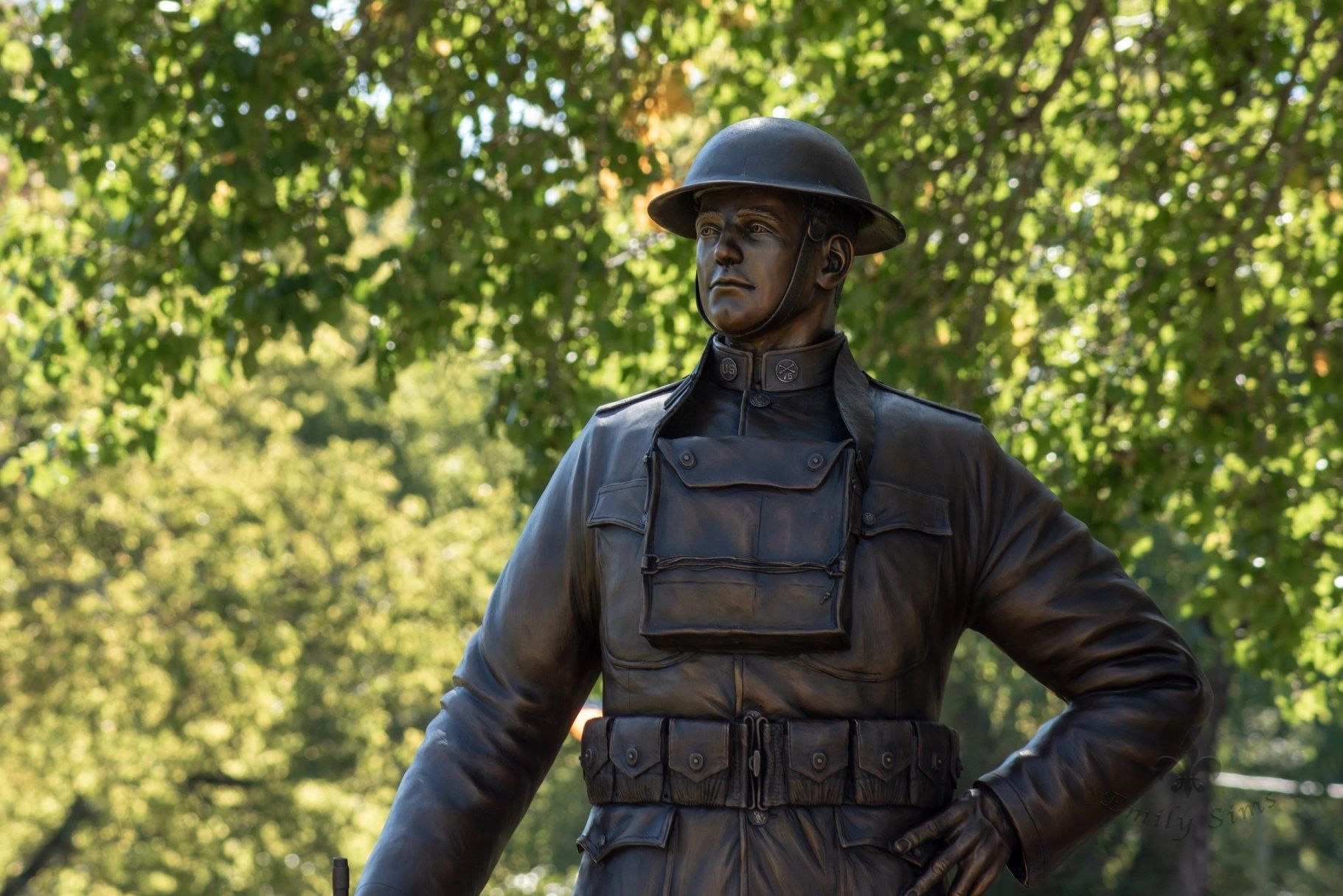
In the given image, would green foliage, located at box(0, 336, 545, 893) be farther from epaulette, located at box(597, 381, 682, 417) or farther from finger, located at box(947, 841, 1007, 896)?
finger, located at box(947, 841, 1007, 896)

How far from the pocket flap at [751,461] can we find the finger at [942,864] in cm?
68

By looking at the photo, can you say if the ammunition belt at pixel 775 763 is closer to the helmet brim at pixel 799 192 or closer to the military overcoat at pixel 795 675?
the military overcoat at pixel 795 675

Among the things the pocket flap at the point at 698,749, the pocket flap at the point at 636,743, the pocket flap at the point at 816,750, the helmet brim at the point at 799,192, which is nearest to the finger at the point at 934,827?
the pocket flap at the point at 816,750

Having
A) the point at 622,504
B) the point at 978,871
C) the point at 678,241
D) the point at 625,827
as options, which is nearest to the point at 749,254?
the point at 622,504

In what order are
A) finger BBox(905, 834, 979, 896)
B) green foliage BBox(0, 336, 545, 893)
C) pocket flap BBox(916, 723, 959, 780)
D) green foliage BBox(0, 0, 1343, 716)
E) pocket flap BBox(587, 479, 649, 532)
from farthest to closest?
green foliage BBox(0, 336, 545, 893)
green foliage BBox(0, 0, 1343, 716)
pocket flap BBox(587, 479, 649, 532)
pocket flap BBox(916, 723, 959, 780)
finger BBox(905, 834, 979, 896)

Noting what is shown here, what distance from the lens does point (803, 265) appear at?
12.6ft

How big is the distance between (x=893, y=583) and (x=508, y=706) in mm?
784

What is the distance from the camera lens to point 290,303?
27.4ft

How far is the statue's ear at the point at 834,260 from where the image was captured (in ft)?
12.8

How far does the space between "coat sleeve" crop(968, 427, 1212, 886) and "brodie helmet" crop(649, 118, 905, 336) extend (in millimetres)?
510

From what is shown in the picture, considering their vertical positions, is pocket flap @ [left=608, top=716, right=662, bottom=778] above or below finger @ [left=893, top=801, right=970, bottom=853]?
above

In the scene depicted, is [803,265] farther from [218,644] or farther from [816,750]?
[218,644]

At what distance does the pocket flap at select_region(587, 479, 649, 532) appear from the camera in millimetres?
3746

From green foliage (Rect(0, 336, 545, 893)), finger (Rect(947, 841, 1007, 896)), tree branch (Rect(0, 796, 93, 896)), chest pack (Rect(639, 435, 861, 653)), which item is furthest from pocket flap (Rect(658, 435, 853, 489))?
tree branch (Rect(0, 796, 93, 896))
